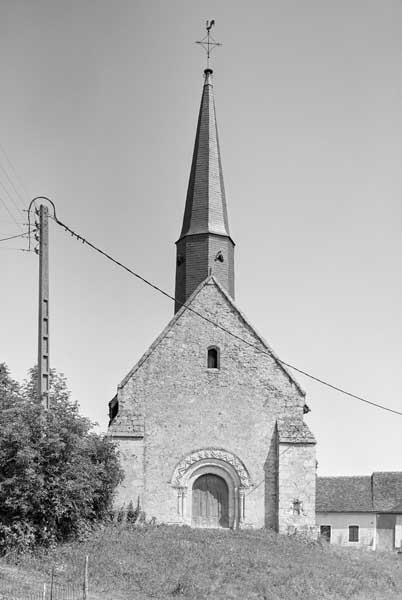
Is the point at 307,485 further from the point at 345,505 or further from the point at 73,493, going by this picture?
the point at 345,505

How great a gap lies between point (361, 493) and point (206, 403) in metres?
25.1

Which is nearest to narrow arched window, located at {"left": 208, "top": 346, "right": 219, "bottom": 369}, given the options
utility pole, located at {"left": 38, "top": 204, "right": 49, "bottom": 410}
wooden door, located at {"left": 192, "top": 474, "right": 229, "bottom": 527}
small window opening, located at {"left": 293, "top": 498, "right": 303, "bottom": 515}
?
wooden door, located at {"left": 192, "top": 474, "right": 229, "bottom": 527}

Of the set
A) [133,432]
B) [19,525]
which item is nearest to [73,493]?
[19,525]

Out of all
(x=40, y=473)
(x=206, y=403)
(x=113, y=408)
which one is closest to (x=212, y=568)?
(x=40, y=473)

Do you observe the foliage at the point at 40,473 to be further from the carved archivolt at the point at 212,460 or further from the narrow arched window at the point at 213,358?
the narrow arched window at the point at 213,358

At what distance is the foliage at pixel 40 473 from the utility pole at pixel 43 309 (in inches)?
26.4

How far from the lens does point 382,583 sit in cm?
2039

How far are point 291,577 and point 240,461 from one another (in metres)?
6.77

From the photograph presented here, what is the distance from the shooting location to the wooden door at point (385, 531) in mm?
45450

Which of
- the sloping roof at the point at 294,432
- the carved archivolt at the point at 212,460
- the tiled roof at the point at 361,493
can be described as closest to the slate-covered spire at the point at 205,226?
the sloping roof at the point at 294,432

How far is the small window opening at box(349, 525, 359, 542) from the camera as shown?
46000 millimetres

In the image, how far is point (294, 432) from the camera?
1020 inches

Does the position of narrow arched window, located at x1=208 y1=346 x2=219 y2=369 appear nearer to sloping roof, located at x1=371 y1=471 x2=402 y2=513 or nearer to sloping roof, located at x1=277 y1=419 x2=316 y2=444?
sloping roof, located at x1=277 y1=419 x2=316 y2=444

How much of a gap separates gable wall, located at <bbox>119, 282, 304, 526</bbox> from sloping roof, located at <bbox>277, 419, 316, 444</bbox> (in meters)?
0.33
